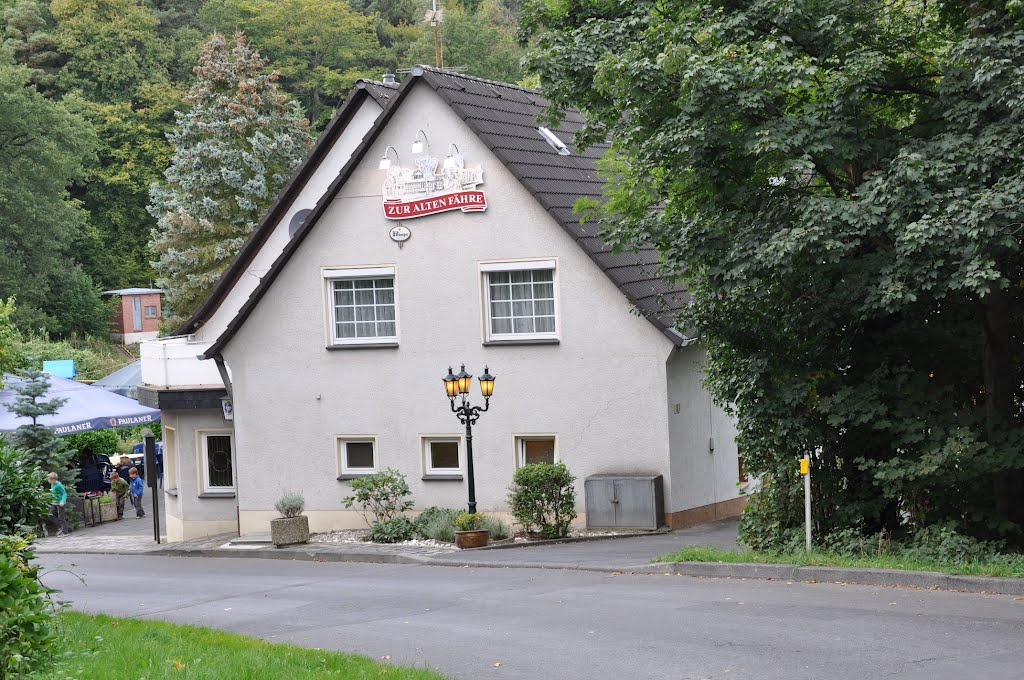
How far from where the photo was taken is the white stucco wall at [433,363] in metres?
22.9

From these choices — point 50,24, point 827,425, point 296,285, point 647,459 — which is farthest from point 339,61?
point 827,425

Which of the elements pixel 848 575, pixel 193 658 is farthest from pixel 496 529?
pixel 193 658

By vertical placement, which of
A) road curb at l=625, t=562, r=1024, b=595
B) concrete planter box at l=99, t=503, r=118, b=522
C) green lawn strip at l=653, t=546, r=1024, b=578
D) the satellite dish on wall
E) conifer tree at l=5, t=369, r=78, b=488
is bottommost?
concrete planter box at l=99, t=503, r=118, b=522

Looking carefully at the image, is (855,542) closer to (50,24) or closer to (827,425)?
(827,425)

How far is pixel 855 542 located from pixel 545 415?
29.7 ft

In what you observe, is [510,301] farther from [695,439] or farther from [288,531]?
[288,531]

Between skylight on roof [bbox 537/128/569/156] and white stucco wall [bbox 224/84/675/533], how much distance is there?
2280mm

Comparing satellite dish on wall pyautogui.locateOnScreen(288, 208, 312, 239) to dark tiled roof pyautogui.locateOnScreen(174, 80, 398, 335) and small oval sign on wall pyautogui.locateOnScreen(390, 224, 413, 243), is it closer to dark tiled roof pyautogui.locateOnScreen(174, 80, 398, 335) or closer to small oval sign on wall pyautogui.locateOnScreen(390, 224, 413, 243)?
dark tiled roof pyautogui.locateOnScreen(174, 80, 398, 335)

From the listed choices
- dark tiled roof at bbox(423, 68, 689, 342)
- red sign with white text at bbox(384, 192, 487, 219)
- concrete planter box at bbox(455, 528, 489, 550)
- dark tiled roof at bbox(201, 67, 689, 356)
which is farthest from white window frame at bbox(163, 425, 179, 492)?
dark tiled roof at bbox(423, 68, 689, 342)

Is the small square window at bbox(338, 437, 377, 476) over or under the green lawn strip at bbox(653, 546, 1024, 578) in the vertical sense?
over

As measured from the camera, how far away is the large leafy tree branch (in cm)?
1314

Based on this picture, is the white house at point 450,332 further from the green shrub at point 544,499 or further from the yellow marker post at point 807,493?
the yellow marker post at point 807,493

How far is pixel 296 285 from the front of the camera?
2531 centimetres

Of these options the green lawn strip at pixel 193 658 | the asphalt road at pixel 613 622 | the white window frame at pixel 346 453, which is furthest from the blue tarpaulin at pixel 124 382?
the green lawn strip at pixel 193 658
